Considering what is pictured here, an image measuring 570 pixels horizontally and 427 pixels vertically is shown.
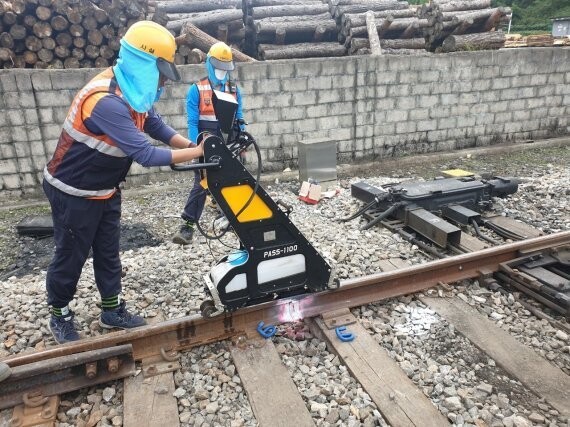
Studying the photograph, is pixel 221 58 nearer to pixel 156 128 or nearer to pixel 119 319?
pixel 156 128

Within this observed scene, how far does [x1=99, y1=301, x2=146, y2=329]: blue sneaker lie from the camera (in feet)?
11.5

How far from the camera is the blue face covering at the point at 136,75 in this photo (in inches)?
108

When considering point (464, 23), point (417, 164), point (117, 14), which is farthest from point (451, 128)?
point (117, 14)

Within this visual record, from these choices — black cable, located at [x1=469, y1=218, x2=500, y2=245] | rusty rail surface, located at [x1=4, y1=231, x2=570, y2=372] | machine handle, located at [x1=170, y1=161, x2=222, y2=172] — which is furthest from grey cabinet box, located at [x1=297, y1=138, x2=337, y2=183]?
machine handle, located at [x1=170, y1=161, x2=222, y2=172]

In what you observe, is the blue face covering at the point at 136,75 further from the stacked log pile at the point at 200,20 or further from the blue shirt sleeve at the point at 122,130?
the stacked log pile at the point at 200,20

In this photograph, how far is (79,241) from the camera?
310cm

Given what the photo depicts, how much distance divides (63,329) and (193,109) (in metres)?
2.94

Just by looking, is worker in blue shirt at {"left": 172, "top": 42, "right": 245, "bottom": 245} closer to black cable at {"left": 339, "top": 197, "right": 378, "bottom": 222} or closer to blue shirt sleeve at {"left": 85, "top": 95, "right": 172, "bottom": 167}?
black cable at {"left": 339, "top": 197, "right": 378, "bottom": 222}

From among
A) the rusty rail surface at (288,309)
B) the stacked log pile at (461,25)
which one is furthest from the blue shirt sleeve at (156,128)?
the stacked log pile at (461,25)

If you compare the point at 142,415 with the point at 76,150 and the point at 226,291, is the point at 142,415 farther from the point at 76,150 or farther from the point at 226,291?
the point at 76,150

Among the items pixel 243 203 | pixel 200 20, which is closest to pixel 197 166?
pixel 243 203

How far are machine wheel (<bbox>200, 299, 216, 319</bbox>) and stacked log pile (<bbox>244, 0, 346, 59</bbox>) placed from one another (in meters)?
6.90

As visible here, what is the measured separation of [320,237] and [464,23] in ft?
25.7

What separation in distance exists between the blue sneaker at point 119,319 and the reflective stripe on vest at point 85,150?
3.27ft
